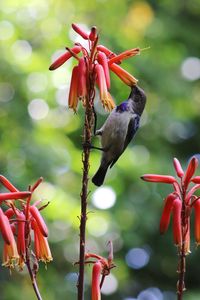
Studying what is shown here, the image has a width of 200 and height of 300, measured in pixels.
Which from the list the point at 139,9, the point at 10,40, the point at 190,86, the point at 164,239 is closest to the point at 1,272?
the point at 10,40

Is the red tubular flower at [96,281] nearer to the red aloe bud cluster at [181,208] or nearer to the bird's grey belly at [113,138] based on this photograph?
the red aloe bud cluster at [181,208]

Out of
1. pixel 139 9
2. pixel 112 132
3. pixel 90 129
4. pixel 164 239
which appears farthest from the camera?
pixel 139 9

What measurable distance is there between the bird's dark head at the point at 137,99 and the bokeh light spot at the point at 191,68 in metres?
9.48

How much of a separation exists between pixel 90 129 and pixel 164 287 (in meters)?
10.5

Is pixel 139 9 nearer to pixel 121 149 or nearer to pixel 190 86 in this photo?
pixel 190 86

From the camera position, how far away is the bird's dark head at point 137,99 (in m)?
4.05

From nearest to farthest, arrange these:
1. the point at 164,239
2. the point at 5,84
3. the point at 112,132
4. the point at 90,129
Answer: the point at 90,129, the point at 112,132, the point at 5,84, the point at 164,239

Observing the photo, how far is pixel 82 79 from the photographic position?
102 inches

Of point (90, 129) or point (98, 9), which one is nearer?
point (90, 129)

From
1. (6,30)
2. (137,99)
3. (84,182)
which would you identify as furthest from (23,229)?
(6,30)

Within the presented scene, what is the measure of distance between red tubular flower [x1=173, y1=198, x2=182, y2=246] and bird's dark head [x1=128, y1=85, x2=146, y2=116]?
59.1 inches

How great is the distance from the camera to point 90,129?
8.66ft

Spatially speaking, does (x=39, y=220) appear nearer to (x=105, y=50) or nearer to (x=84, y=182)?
(x=84, y=182)

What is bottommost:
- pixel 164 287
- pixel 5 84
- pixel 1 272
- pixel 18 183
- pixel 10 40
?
pixel 164 287
